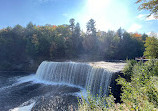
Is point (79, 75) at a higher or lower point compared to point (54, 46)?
lower

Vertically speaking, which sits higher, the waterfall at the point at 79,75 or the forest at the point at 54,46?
the forest at the point at 54,46

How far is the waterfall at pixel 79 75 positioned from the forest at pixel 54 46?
8.05 m

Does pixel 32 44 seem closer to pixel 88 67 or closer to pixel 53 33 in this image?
pixel 53 33

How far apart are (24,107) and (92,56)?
1988 cm

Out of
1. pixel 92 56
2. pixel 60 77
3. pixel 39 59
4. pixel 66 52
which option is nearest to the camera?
pixel 60 77

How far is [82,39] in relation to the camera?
26984mm

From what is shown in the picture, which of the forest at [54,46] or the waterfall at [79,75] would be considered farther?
the forest at [54,46]

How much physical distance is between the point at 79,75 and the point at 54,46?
42.2 ft

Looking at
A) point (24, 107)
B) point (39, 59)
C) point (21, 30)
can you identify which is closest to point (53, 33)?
point (39, 59)

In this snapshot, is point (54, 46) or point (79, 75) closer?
point (79, 75)

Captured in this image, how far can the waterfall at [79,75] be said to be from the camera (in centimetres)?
753

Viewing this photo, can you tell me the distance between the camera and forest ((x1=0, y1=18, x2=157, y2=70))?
2044 centimetres

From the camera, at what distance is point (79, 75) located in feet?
33.0

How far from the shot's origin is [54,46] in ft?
68.0
